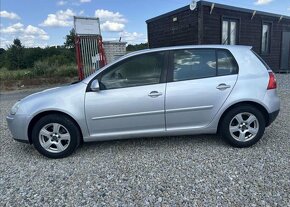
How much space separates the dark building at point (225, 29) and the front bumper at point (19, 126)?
28.1 ft

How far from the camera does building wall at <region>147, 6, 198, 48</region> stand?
34.7 ft

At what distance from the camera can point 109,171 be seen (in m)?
3.18

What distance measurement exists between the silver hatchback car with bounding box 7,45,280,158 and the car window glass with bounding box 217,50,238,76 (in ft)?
0.05

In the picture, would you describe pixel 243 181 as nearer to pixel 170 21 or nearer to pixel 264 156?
pixel 264 156

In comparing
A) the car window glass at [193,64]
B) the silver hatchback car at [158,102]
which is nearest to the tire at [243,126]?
the silver hatchback car at [158,102]

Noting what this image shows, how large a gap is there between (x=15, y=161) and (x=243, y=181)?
327 cm

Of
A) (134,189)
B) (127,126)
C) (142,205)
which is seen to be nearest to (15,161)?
(127,126)

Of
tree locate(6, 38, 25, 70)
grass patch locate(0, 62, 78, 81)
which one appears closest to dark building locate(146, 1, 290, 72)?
grass patch locate(0, 62, 78, 81)

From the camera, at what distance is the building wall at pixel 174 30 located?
1056 centimetres

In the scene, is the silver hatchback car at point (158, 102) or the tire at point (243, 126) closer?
the silver hatchback car at point (158, 102)

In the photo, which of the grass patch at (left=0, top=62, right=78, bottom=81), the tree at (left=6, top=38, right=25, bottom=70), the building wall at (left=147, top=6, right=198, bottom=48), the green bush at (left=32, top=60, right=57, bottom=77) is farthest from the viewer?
the tree at (left=6, top=38, right=25, bottom=70)

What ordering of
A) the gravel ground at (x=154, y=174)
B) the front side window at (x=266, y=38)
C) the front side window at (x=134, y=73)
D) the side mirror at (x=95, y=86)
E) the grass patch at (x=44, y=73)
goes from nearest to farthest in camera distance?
the gravel ground at (x=154, y=174) < the side mirror at (x=95, y=86) < the front side window at (x=134, y=73) < the front side window at (x=266, y=38) < the grass patch at (x=44, y=73)

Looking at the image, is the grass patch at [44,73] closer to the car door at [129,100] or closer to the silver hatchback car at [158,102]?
the silver hatchback car at [158,102]

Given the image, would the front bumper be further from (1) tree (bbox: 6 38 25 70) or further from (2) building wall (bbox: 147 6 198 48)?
(1) tree (bbox: 6 38 25 70)
